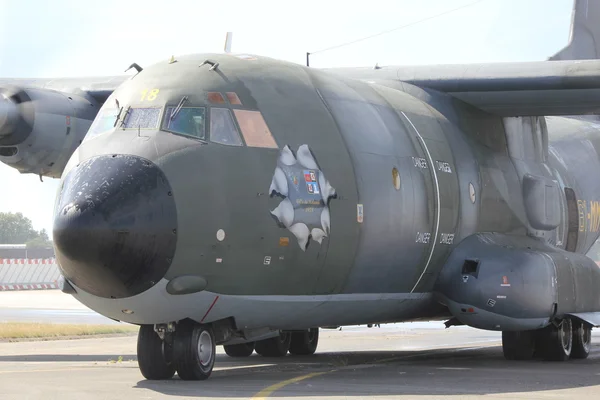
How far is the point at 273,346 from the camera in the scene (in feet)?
60.3

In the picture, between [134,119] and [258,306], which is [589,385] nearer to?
[258,306]

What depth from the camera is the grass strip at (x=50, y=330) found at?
24.5 metres

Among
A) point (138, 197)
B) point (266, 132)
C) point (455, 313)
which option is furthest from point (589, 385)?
point (138, 197)

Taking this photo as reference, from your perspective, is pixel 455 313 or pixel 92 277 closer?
pixel 92 277

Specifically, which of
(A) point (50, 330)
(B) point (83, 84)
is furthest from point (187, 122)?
(A) point (50, 330)

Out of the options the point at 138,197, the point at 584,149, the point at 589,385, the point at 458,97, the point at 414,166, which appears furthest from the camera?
the point at 584,149

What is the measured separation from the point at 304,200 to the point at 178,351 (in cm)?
247

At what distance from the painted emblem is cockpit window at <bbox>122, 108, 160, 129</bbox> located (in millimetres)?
1647

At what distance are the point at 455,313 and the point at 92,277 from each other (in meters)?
6.32

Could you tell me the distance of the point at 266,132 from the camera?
13.5 m

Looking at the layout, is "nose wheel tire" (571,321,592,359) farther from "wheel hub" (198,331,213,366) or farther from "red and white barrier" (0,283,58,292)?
"red and white barrier" (0,283,58,292)

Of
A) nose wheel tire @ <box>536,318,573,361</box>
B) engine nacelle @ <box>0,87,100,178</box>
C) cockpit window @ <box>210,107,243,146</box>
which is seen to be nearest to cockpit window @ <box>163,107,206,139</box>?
cockpit window @ <box>210,107,243,146</box>

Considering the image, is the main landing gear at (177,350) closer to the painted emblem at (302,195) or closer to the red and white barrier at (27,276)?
the painted emblem at (302,195)

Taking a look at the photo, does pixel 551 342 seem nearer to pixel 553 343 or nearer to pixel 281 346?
pixel 553 343
